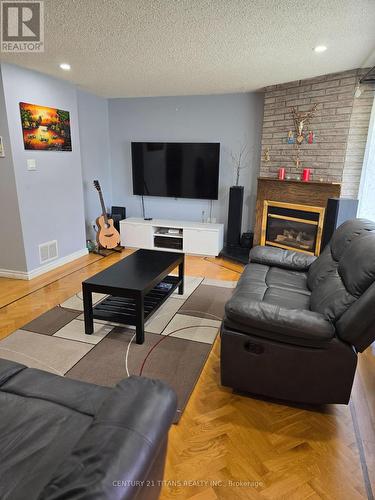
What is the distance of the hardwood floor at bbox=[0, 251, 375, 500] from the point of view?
4.43 feet

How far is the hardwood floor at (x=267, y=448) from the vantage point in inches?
53.2

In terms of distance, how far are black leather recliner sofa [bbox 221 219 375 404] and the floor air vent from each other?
9.23 ft

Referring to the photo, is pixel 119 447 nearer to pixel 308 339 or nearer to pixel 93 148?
pixel 308 339

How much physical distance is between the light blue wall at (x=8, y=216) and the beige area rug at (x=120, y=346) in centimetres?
104

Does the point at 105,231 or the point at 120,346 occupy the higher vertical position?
the point at 105,231

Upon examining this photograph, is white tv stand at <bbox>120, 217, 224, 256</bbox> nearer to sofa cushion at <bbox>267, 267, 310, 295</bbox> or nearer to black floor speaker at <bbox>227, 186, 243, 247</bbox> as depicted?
black floor speaker at <bbox>227, 186, 243, 247</bbox>

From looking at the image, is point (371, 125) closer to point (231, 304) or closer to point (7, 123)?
point (231, 304)

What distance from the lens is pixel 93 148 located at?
484cm

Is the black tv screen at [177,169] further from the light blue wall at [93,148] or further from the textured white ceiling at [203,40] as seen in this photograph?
the textured white ceiling at [203,40]

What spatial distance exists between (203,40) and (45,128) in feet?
6.90

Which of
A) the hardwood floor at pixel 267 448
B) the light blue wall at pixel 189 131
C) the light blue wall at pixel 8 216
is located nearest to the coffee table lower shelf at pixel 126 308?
the hardwood floor at pixel 267 448

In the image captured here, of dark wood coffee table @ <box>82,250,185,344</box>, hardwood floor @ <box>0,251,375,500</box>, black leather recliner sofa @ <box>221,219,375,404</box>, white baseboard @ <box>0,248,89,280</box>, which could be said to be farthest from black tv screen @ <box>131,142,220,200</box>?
hardwood floor @ <box>0,251,375,500</box>

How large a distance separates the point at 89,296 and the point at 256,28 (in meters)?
2.31

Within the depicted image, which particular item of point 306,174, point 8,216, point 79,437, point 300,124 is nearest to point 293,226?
point 306,174
